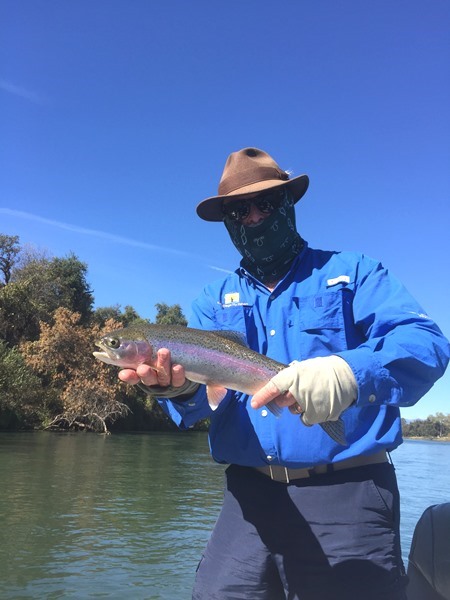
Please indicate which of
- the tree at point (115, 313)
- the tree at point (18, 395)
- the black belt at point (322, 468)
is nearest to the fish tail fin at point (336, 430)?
the black belt at point (322, 468)

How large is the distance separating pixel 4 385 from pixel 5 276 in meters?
23.4

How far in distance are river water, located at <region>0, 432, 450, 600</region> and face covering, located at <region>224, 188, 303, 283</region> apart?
5.99 metres

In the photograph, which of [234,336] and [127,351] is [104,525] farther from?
[234,336]

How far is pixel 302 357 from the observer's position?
9.70 ft

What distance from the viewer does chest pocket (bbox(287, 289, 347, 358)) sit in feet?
9.55

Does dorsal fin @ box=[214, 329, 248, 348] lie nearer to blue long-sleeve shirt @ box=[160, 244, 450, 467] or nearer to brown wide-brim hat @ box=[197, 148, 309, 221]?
blue long-sleeve shirt @ box=[160, 244, 450, 467]

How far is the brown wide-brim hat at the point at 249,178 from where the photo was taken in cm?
327

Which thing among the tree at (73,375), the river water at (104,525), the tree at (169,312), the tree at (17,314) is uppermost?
the tree at (169,312)

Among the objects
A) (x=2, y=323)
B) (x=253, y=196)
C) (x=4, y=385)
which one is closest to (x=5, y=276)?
(x=2, y=323)

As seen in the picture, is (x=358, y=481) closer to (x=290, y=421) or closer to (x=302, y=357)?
(x=290, y=421)

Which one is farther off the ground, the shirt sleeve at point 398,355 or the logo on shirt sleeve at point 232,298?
the logo on shirt sleeve at point 232,298

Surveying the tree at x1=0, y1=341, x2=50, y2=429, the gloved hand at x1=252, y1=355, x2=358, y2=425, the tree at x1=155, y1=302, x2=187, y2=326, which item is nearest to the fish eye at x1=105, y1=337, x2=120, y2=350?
the gloved hand at x1=252, y1=355, x2=358, y2=425

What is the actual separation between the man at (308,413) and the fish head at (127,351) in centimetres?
13

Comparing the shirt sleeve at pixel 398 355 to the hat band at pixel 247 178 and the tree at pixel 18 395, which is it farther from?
the tree at pixel 18 395
